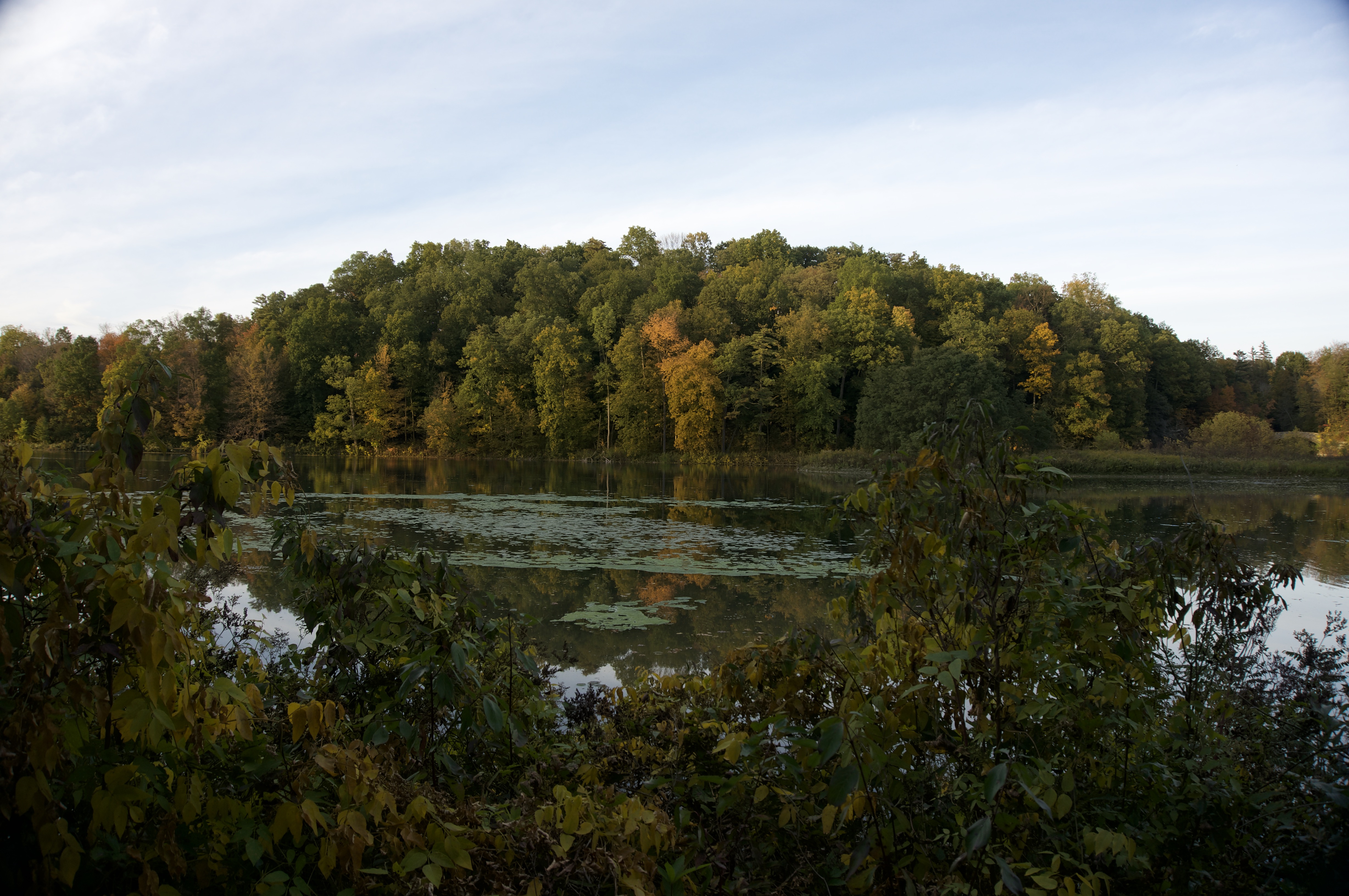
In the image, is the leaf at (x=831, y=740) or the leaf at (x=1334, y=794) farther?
the leaf at (x=1334, y=794)

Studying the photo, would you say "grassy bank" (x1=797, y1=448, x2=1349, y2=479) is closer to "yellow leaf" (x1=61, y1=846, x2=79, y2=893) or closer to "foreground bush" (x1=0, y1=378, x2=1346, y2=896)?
"foreground bush" (x1=0, y1=378, x2=1346, y2=896)

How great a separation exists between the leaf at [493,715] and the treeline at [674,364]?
129 ft

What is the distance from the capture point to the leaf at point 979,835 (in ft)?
4.81

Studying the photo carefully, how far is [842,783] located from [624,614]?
6372mm

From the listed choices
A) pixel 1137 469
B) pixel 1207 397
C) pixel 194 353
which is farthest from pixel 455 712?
pixel 1207 397

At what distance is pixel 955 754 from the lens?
7.56ft

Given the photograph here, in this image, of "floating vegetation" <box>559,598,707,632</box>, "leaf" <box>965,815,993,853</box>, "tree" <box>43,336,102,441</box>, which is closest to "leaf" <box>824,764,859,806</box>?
"leaf" <box>965,815,993,853</box>

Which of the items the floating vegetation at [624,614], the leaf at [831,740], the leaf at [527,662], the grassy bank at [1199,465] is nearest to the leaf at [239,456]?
the leaf at [527,662]

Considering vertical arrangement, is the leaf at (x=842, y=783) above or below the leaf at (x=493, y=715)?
below

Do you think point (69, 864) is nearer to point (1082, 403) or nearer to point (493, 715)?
point (493, 715)

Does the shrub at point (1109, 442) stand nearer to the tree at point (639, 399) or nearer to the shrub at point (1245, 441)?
the shrub at point (1245, 441)

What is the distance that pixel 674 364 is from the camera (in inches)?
1809

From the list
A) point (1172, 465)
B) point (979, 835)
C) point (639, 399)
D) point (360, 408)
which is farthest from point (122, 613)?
point (360, 408)

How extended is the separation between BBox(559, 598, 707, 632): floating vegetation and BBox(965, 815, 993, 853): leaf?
19.4 ft
